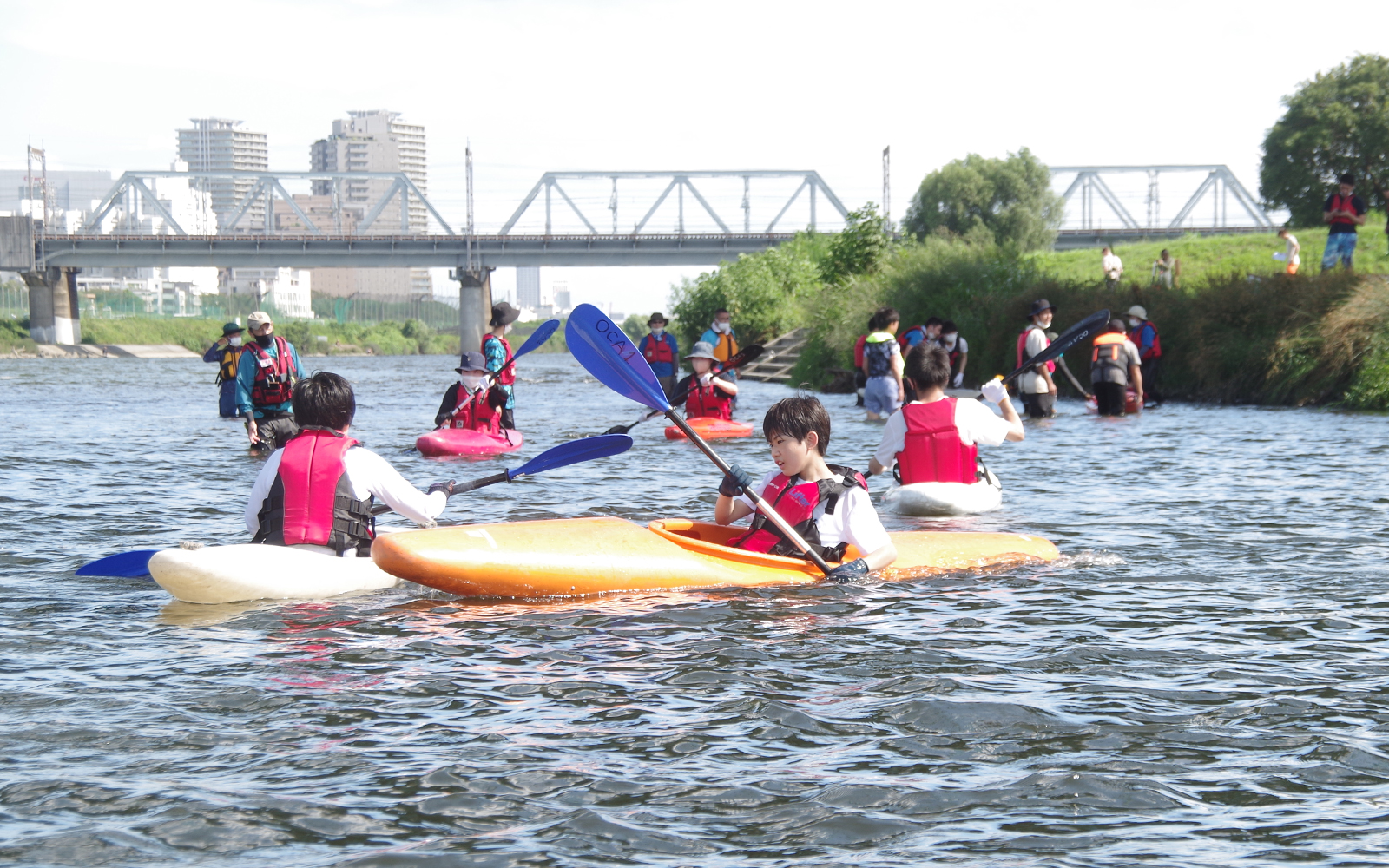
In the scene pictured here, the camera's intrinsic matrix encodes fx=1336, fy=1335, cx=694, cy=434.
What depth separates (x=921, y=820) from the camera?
3480 mm

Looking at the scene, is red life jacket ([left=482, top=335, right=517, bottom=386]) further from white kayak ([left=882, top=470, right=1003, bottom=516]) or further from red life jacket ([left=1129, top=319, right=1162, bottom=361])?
red life jacket ([left=1129, top=319, right=1162, bottom=361])

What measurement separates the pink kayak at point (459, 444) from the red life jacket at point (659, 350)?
6.76 metres

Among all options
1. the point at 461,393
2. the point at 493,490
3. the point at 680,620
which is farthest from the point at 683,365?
the point at 680,620

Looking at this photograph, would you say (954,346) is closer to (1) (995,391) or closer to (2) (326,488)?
(1) (995,391)

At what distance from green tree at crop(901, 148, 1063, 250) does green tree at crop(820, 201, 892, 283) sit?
2671 cm

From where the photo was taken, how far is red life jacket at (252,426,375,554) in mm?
5961

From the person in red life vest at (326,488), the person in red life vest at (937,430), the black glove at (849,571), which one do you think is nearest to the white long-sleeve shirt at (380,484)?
the person in red life vest at (326,488)

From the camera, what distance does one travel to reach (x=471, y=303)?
231ft

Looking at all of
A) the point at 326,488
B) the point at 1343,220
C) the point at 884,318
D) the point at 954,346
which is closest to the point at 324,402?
the point at 326,488

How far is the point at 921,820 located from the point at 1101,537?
5156 mm

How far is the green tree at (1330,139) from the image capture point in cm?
4325

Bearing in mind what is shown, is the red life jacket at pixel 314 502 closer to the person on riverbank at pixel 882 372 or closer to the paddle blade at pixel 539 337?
the paddle blade at pixel 539 337

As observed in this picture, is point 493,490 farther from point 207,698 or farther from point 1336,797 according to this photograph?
point 1336,797

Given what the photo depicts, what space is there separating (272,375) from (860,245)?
26474 millimetres
